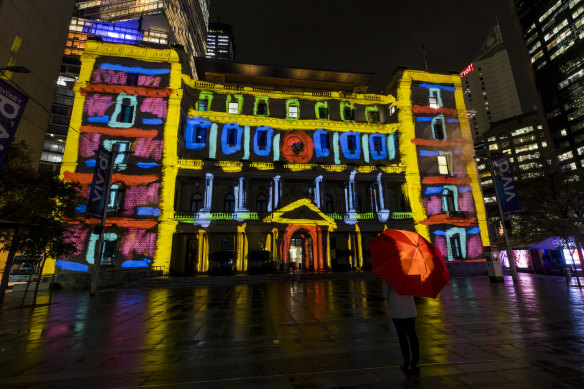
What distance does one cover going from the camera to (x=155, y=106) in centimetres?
2780

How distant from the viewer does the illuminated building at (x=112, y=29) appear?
59.5 meters

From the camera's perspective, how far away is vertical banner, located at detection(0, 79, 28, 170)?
8.66 metres

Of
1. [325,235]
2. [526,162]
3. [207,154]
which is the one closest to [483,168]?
[526,162]

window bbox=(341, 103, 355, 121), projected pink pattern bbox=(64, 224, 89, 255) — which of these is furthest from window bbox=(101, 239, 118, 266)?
window bbox=(341, 103, 355, 121)

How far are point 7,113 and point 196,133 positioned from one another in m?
22.0

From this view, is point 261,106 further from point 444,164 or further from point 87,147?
point 444,164

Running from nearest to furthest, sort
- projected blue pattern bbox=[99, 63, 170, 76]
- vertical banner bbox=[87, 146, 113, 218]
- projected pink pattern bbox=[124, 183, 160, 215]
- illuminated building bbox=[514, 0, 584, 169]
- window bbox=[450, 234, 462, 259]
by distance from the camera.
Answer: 1. vertical banner bbox=[87, 146, 113, 218]
2. projected pink pattern bbox=[124, 183, 160, 215]
3. projected blue pattern bbox=[99, 63, 170, 76]
4. window bbox=[450, 234, 462, 259]
5. illuminated building bbox=[514, 0, 584, 169]

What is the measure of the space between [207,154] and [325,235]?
15.4 m

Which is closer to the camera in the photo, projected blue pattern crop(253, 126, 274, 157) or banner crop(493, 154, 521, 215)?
banner crop(493, 154, 521, 215)

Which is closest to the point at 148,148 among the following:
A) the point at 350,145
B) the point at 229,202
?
the point at 229,202

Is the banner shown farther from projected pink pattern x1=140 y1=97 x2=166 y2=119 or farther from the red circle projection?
projected pink pattern x1=140 y1=97 x2=166 y2=119

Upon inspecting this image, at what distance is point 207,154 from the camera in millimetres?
29703

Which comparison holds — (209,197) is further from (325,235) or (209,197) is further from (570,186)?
(570,186)

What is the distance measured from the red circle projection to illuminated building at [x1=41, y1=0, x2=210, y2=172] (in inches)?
1411
